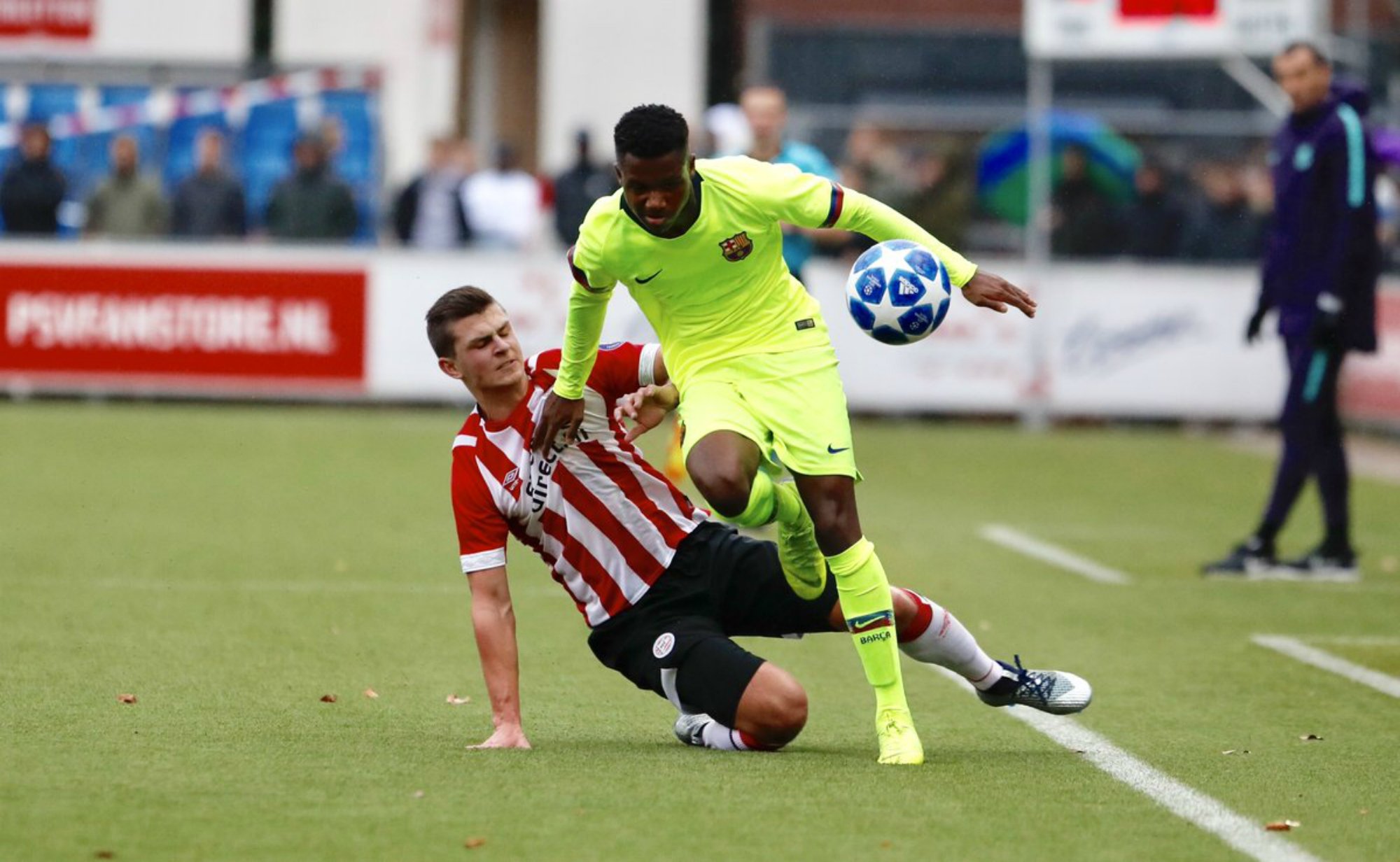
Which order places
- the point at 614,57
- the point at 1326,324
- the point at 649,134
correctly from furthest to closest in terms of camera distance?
the point at 614,57
the point at 1326,324
the point at 649,134

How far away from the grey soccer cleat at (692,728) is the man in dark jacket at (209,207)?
13.9m

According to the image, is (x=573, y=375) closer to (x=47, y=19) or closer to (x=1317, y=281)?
(x=1317, y=281)

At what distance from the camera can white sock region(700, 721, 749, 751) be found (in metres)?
6.36

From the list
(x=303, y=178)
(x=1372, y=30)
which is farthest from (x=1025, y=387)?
(x=1372, y=30)

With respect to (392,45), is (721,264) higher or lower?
lower

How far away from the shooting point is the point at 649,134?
604 centimetres

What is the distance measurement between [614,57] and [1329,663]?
19482 mm

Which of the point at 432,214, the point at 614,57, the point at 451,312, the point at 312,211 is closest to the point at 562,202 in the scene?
the point at 432,214

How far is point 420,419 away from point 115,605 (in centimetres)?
966

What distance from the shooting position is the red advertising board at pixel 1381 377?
1789 centimetres

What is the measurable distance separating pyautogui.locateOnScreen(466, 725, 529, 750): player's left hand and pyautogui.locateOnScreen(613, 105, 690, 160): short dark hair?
153 cm

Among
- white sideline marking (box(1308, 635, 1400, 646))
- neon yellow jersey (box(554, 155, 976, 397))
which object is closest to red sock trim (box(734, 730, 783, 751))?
neon yellow jersey (box(554, 155, 976, 397))

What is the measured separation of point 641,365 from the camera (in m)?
6.68

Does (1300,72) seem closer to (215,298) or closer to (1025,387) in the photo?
(1025,387)
